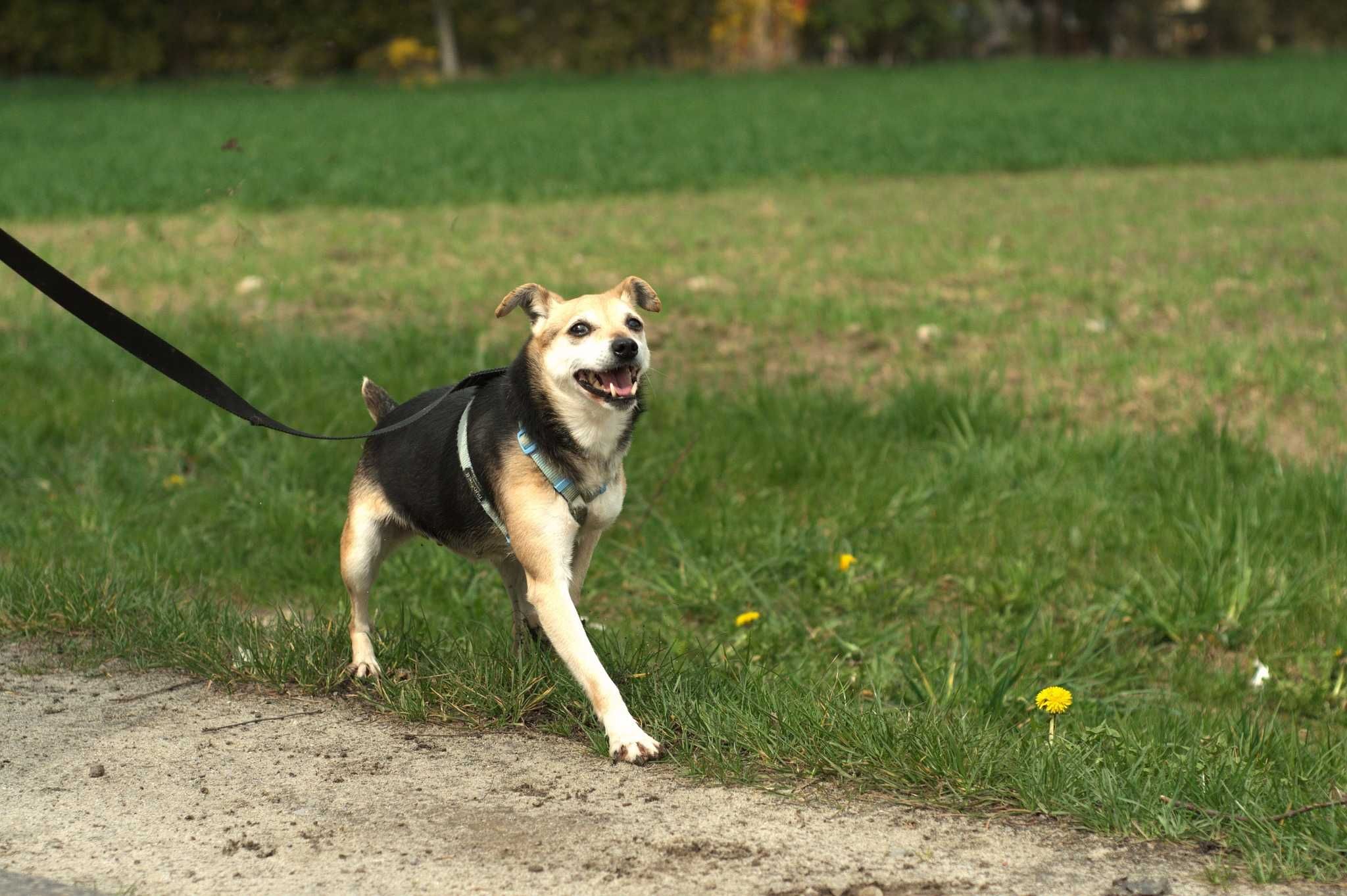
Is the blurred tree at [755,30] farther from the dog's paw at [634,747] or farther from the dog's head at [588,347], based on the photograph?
the dog's paw at [634,747]

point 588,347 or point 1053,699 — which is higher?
point 588,347

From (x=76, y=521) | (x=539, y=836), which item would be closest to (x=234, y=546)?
(x=76, y=521)

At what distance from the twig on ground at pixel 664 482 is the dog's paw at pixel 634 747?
7.07 ft

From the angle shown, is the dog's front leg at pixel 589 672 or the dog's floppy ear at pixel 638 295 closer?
the dog's front leg at pixel 589 672

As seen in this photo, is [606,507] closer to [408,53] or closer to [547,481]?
[547,481]

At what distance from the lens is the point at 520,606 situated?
4488 mm

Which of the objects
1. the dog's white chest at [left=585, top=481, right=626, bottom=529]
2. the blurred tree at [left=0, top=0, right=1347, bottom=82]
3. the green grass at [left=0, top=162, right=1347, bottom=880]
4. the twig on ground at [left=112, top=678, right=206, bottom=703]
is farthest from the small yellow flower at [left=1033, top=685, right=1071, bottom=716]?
the blurred tree at [left=0, top=0, right=1347, bottom=82]

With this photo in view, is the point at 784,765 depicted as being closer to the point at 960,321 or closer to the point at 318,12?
the point at 960,321

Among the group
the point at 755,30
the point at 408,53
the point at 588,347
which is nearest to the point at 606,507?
the point at 588,347

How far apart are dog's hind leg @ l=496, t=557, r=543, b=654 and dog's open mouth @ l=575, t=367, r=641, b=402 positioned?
78cm

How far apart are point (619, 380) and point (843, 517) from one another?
2580 millimetres

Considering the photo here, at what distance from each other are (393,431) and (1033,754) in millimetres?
1965

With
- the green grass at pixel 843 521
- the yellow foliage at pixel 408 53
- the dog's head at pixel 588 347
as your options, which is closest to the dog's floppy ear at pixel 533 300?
the dog's head at pixel 588 347

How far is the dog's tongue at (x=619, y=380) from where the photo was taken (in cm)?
374
